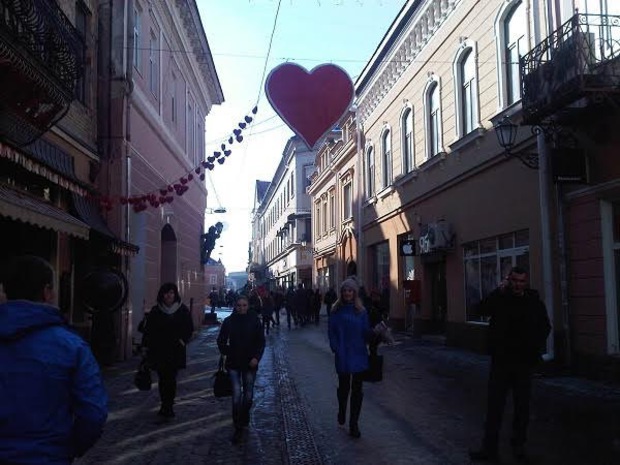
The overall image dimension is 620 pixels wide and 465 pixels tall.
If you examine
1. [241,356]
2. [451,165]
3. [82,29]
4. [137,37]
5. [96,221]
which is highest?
[137,37]

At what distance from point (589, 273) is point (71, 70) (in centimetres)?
884

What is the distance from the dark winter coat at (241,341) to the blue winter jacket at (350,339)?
83 centimetres

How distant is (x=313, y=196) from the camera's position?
42.4 metres

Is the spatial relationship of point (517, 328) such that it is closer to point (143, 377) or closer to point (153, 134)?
point (143, 377)

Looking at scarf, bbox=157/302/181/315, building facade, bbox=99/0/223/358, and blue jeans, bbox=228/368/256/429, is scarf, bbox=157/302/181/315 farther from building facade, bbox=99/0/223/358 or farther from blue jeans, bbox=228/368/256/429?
building facade, bbox=99/0/223/358

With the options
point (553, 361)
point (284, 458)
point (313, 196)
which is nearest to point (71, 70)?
point (284, 458)

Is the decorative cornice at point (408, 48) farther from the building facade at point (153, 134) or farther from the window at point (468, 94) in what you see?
the building facade at point (153, 134)

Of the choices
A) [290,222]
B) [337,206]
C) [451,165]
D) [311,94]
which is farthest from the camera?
[290,222]

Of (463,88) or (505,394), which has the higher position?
(463,88)

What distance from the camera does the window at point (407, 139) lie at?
20.5m

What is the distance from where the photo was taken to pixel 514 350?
5848 mm

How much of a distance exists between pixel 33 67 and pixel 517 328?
21.8ft

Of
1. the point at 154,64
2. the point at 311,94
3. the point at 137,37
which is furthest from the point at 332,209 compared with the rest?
the point at 311,94

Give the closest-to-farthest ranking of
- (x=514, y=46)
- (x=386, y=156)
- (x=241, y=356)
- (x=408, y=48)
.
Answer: (x=241, y=356), (x=514, y=46), (x=408, y=48), (x=386, y=156)
